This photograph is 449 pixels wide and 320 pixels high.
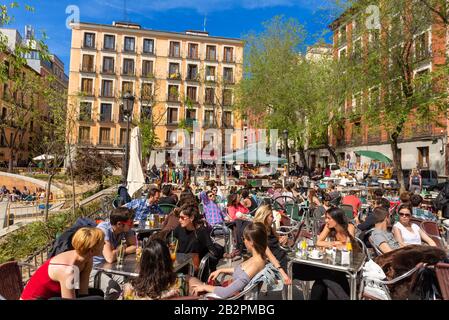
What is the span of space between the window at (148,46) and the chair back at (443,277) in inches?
1895

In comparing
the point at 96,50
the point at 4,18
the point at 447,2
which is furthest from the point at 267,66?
the point at 96,50

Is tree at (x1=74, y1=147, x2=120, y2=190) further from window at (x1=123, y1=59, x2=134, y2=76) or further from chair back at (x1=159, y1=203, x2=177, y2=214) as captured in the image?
window at (x1=123, y1=59, x2=134, y2=76)

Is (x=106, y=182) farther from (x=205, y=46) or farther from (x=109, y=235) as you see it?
(x=205, y=46)

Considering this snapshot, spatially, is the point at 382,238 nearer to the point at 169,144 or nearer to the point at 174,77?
the point at 169,144

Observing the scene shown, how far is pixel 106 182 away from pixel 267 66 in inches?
626

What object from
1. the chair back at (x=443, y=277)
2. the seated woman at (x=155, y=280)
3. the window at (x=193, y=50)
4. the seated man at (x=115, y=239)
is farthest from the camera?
the window at (x=193, y=50)

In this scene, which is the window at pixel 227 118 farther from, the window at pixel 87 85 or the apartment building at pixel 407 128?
the window at pixel 87 85

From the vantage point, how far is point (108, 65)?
45625 mm

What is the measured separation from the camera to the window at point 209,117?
48.0 metres

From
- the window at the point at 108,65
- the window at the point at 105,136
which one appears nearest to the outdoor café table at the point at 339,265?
the window at the point at 105,136

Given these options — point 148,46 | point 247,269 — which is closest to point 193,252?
point 247,269

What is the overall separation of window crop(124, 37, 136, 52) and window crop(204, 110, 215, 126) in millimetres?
13561

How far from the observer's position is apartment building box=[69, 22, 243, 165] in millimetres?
44750
